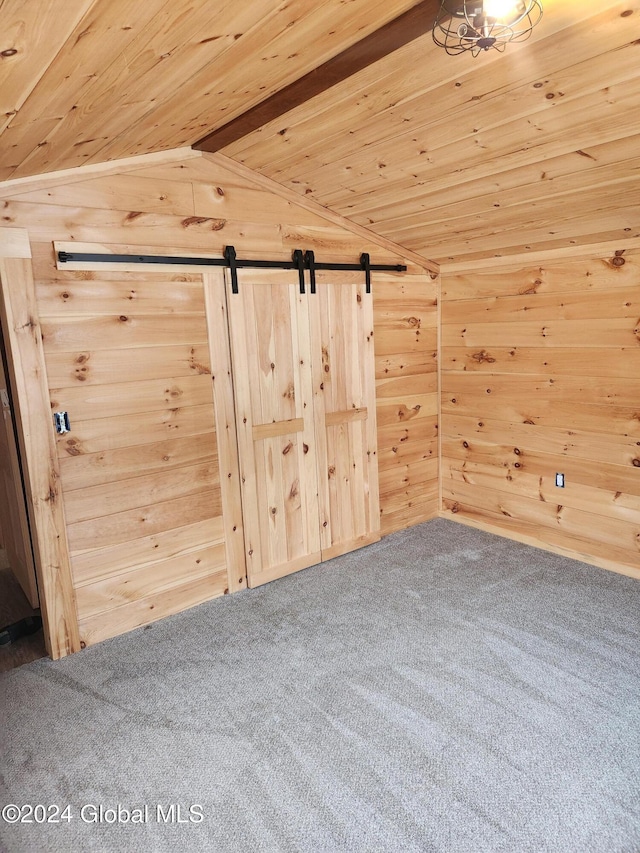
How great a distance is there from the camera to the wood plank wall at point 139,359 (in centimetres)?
262

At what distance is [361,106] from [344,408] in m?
1.79

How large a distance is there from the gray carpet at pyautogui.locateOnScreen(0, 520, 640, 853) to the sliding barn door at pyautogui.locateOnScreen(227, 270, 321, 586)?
Result: 37cm

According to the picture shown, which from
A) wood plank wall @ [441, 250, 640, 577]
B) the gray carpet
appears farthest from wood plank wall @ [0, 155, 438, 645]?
wood plank wall @ [441, 250, 640, 577]

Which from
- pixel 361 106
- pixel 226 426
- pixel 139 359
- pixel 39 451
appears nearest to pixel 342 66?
pixel 361 106

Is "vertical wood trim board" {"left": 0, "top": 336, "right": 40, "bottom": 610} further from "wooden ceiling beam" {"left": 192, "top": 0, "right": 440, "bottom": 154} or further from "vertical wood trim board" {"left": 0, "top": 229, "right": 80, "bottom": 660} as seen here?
"wooden ceiling beam" {"left": 192, "top": 0, "right": 440, "bottom": 154}

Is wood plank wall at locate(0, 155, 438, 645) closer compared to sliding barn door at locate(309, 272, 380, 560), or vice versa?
wood plank wall at locate(0, 155, 438, 645)

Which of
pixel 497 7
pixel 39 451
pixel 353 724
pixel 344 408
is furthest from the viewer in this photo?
pixel 344 408

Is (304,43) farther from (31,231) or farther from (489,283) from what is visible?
(489,283)

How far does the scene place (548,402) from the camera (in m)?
3.52

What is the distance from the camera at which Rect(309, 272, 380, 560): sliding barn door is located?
3.50 meters

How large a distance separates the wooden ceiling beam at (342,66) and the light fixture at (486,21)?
56mm

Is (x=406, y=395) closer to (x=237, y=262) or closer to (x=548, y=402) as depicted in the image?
(x=548, y=402)

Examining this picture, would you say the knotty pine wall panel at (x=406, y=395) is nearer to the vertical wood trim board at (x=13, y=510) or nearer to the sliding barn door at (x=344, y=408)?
the sliding barn door at (x=344, y=408)

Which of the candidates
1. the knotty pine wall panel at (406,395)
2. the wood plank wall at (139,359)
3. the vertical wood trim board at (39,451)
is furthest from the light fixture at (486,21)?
the knotty pine wall panel at (406,395)
